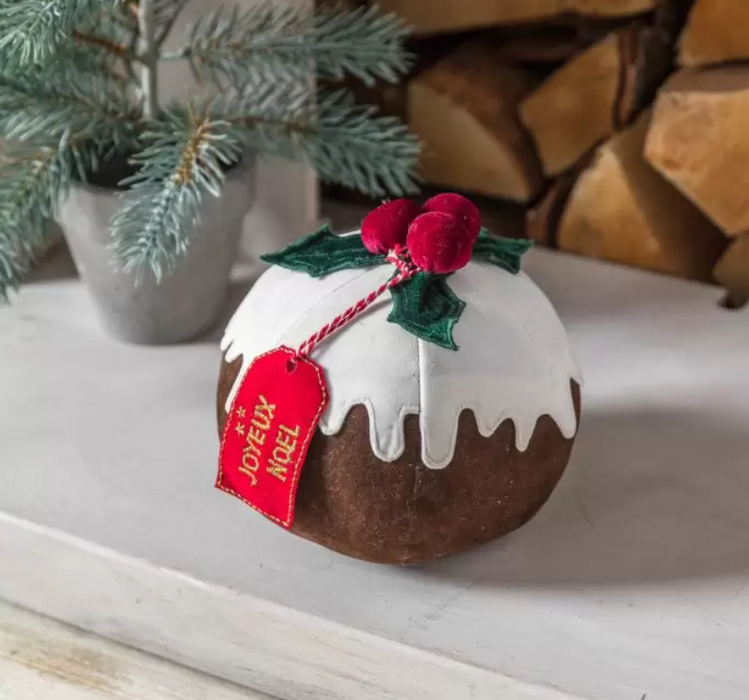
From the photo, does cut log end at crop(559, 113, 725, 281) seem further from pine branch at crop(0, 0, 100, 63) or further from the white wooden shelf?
pine branch at crop(0, 0, 100, 63)

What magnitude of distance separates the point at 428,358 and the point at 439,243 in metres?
0.06

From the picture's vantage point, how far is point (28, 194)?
2.34ft

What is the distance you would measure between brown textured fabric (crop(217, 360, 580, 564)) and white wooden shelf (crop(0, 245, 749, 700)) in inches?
1.8

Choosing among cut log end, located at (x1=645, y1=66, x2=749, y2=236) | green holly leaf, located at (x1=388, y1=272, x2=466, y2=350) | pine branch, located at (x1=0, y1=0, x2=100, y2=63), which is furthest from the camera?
cut log end, located at (x1=645, y1=66, x2=749, y2=236)

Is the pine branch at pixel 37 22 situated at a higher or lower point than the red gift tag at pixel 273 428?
higher

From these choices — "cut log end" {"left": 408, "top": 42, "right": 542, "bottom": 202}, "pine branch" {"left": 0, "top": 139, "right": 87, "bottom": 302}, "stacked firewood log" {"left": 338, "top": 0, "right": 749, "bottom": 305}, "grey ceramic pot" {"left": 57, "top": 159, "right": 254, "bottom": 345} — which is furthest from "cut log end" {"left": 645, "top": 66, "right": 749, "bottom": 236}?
"pine branch" {"left": 0, "top": 139, "right": 87, "bottom": 302}

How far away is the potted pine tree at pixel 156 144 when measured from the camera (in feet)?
2.28

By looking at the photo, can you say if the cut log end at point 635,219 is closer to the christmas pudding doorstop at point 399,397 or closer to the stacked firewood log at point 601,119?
the stacked firewood log at point 601,119

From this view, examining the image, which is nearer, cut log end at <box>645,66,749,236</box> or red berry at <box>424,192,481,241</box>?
red berry at <box>424,192,481,241</box>

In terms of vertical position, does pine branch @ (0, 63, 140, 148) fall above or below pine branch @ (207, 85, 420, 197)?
above

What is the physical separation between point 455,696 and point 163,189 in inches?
15.0

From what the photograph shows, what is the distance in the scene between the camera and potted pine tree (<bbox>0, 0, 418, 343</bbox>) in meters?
0.70

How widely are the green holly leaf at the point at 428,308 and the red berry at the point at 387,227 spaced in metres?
0.03

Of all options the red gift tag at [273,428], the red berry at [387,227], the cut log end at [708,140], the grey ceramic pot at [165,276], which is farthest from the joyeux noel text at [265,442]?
the cut log end at [708,140]
